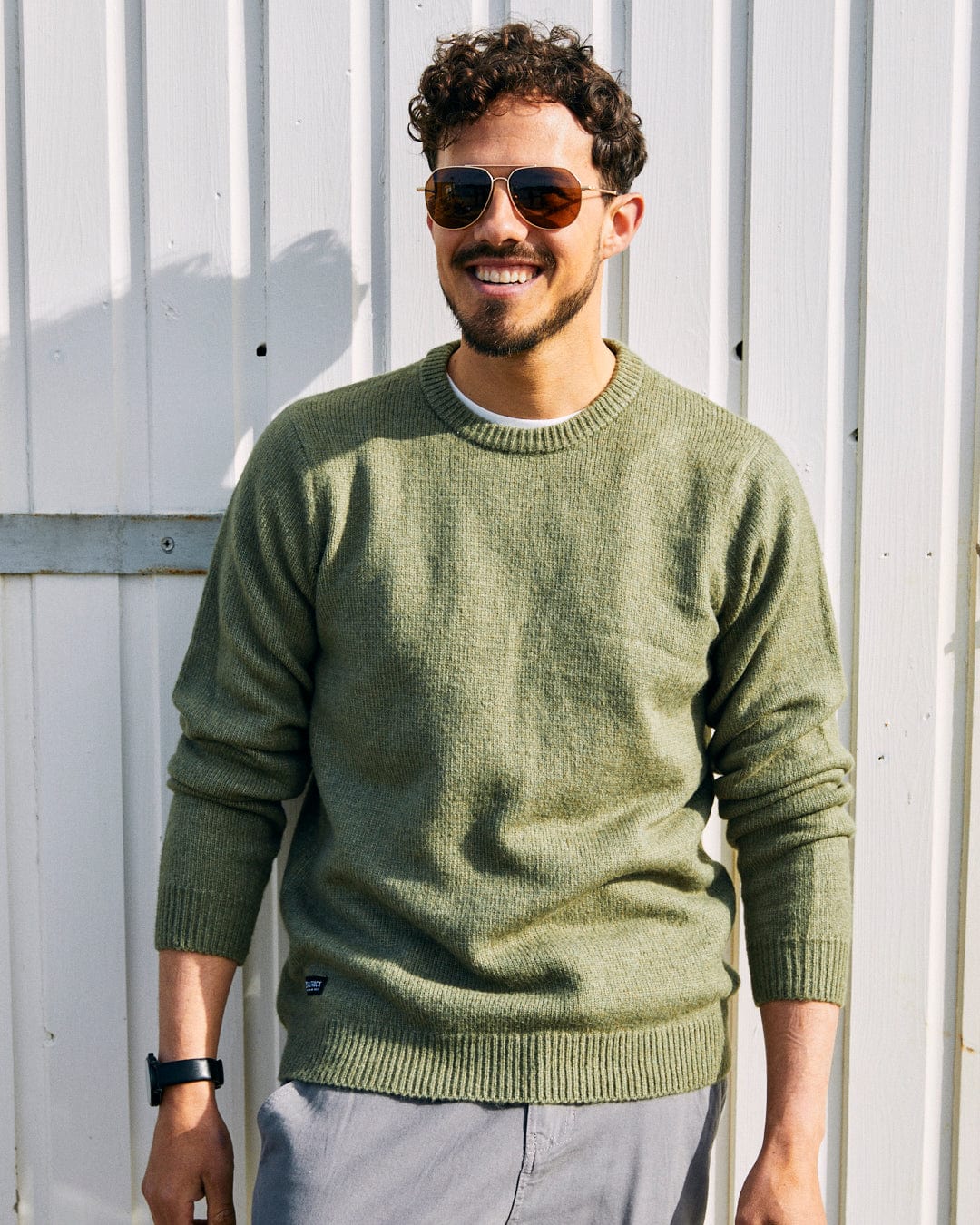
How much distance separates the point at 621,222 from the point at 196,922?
1280 mm

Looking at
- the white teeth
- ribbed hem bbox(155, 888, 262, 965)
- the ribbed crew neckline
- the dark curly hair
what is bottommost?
ribbed hem bbox(155, 888, 262, 965)

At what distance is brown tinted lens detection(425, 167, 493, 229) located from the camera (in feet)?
5.42

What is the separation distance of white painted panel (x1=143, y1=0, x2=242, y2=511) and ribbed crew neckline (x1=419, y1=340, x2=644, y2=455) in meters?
0.42

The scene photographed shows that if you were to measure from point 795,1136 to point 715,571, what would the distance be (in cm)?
85

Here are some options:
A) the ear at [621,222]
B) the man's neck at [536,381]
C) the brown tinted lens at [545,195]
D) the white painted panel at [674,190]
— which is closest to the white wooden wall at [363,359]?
the white painted panel at [674,190]

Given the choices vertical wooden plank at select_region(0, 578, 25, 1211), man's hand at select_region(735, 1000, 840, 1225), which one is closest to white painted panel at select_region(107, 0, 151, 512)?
vertical wooden plank at select_region(0, 578, 25, 1211)

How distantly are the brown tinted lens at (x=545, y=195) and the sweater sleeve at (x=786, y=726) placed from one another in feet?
1.54

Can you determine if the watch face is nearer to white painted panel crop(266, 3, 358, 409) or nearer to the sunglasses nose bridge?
white painted panel crop(266, 3, 358, 409)

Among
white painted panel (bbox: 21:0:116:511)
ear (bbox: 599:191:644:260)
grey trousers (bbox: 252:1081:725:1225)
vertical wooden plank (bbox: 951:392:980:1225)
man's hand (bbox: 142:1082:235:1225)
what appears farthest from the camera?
vertical wooden plank (bbox: 951:392:980:1225)

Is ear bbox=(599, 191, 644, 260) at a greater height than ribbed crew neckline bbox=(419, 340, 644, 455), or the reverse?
ear bbox=(599, 191, 644, 260)

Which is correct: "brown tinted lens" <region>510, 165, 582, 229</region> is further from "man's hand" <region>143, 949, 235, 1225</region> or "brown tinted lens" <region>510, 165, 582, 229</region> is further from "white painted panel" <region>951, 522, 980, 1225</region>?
"man's hand" <region>143, 949, 235, 1225</region>

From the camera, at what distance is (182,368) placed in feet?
6.49

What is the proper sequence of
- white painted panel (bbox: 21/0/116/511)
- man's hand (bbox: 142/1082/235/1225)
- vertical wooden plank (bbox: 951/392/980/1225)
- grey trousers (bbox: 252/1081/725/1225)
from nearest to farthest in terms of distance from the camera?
grey trousers (bbox: 252/1081/725/1225)
man's hand (bbox: 142/1082/235/1225)
white painted panel (bbox: 21/0/116/511)
vertical wooden plank (bbox: 951/392/980/1225)

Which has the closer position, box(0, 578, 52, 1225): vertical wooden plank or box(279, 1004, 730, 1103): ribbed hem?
box(279, 1004, 730, 1103): ribbed hem
